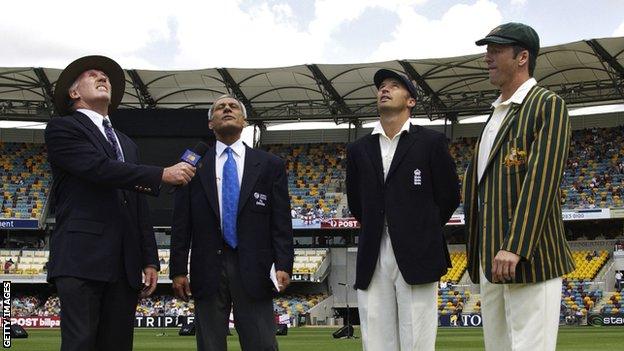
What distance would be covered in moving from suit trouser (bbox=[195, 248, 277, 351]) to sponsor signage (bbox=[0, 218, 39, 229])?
4222 centimetres

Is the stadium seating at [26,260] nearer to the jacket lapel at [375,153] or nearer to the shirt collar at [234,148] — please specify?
the shirt collar at [234,148]

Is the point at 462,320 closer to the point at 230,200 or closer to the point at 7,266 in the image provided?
the point at 7,266

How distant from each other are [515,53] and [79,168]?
285 cm

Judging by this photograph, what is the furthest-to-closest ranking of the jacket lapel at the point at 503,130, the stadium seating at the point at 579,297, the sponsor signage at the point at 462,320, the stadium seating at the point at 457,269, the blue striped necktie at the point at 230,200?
1. the stadium seating at the point at 457,269
2. the stadium seating at the point at 579,297
3. the sponsor signage at the point at 462,320
4. the blue striped necktie at the point at 230,200
5. the jacket lapel at the point at 503,130

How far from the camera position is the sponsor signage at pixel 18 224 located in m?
45.7

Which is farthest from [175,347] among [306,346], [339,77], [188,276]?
[339,77]

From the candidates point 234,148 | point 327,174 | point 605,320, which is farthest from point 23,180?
point 234,148

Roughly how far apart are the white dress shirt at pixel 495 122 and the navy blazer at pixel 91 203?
2.09 metres

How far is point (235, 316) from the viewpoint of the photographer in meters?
6.16

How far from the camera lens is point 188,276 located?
271 inches

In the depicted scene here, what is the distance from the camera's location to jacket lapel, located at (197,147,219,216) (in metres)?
6.34

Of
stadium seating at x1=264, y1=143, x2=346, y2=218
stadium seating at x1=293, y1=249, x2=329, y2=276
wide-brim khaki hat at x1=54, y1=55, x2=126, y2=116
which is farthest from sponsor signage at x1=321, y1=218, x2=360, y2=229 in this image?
wide-brim khaki hat at x1=54, y1=55, x2=126, y2=116

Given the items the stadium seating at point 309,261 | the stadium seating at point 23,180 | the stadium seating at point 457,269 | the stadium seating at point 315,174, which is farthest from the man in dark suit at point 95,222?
the stadium seating at point 23,180

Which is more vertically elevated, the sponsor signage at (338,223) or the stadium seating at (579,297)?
the sponsor signage at (338,223)
